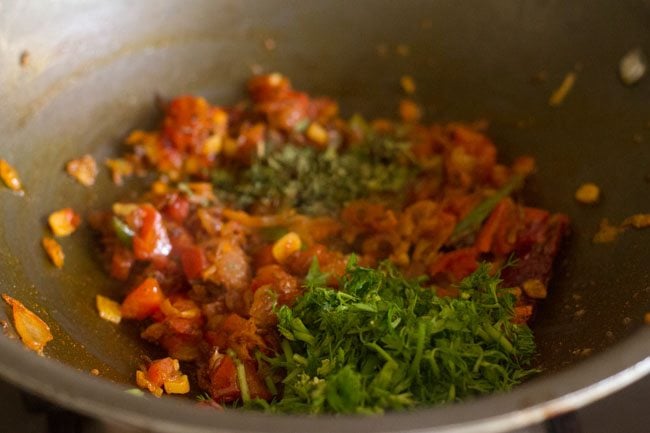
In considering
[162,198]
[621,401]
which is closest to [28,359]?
[162,198]

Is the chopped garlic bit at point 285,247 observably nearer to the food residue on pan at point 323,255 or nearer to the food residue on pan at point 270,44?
the food residue on pan at point 323,255

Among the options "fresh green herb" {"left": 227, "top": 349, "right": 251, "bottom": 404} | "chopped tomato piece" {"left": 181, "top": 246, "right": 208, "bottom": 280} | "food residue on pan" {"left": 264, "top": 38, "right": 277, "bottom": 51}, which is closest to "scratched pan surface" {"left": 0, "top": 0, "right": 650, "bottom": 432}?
"food residue on pan" {"left": 264, "top": 38, "right": 277, "bottom": 51}

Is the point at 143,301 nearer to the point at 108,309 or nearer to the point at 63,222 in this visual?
the point at 108,309

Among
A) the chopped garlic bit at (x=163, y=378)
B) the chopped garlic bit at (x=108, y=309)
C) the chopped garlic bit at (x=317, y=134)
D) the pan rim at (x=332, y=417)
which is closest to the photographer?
the pan rim at (x=332, y=417)

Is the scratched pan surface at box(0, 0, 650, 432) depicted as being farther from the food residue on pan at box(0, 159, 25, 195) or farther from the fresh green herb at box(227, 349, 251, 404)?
the fresh green herb at box(227, 349, 251, 404)

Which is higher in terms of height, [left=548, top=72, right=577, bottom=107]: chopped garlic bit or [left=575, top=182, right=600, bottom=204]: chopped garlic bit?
[left=548, top=72, right=577, bottom=107]: chopped garlic bit

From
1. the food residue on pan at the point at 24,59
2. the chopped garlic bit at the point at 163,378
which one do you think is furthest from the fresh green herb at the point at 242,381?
the food residue on pan at the point at 24,59

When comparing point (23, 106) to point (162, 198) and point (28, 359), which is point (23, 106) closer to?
point (162, 198)
